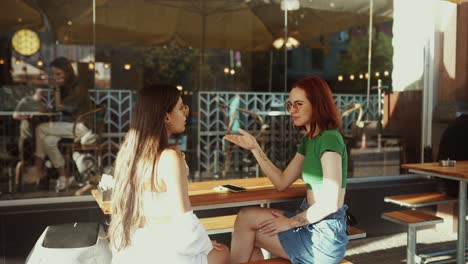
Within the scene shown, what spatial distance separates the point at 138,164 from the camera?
6.35 ft

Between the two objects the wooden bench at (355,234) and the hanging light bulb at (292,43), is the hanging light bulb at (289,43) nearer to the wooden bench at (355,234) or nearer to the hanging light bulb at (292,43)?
the hanging light bulb at (292,43)

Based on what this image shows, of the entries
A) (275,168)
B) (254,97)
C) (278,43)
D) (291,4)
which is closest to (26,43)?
(254,97)

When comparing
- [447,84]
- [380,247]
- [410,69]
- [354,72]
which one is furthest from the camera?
[354,72]

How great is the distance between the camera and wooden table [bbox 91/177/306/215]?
94.0 inches

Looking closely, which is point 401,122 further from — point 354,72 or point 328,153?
point 328,153

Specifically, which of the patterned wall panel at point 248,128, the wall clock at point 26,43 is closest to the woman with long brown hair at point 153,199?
the patterned wall panel at point 248,128

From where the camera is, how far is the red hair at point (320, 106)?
2416 mm

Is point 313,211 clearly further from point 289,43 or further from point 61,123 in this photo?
point 289,43

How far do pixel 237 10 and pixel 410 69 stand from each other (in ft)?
14.3

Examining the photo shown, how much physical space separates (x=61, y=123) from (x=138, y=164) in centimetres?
435

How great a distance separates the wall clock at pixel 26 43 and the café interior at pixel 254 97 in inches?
0.9

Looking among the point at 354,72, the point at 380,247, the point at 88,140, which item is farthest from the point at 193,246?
the point at 354,72

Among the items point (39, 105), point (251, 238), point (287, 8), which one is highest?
point (287, 8)

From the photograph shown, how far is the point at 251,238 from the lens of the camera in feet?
8.33
